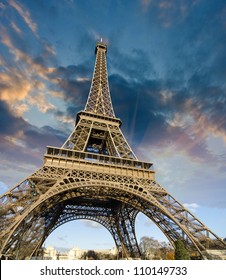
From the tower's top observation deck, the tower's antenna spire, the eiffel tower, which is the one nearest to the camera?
the eiffel tower

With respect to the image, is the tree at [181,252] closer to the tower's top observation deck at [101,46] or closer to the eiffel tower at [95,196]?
the eiffel tower at [95,196]

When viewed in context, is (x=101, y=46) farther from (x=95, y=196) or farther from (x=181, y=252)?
(x=181, y=252)

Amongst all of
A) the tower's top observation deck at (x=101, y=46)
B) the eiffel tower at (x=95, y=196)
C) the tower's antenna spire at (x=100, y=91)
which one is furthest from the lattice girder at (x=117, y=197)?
the tower's top observation deck at (x=101, y=46)

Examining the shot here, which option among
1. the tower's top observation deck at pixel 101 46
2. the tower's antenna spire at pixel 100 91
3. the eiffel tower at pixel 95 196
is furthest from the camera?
the tower's top observation deck at pixel 101 46

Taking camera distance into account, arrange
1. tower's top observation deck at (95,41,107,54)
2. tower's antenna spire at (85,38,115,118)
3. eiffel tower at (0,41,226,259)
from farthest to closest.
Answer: tower's top observation deck at (95,41,107,54)
tower's antenna spire at (85,38,115,118)
eiffel tower at (0,41,226,259)

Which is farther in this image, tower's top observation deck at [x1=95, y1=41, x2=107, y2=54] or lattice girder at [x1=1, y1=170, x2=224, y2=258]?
tower's top observation deck at [x1=95, y1=41, x2=107, y2=54]

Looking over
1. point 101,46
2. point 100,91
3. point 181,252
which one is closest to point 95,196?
point 181,252

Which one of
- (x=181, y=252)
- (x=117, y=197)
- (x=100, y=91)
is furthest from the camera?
(x=100, y=91)

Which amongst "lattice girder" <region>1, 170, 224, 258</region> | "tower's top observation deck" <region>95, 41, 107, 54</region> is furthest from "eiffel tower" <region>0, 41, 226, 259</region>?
"tower's top observation deck" <region>95, 41, 107, 54</region>

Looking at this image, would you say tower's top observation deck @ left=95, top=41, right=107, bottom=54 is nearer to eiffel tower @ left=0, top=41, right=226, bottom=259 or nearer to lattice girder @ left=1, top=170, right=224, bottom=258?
eiffel tower @ left=0, top=41, right=226, bottom=259
